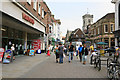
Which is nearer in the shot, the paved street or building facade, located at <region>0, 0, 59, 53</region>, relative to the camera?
the paved street

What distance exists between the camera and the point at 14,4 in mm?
11695

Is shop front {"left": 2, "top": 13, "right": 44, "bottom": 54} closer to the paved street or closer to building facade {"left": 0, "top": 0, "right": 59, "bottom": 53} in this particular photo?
building facade {"left": 0, "top": 0, "right": 59, "bottom": 53}

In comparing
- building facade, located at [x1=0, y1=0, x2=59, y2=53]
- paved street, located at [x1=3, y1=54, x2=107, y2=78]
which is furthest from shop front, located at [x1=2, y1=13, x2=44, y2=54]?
paved street, located at [x1=3, y1=54, x2=107, y2=78]

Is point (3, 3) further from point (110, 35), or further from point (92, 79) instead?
point (110, 35)

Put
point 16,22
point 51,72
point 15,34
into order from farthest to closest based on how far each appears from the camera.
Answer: point 15,34 < point 16,22 < point 51,72

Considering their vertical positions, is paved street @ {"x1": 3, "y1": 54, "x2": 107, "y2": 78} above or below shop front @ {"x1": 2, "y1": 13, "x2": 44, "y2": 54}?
below

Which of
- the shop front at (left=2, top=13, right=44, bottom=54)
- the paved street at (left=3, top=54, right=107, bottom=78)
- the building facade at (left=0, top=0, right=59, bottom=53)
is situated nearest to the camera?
the paved street at (left=3, top=54, right=107, bottom=78)

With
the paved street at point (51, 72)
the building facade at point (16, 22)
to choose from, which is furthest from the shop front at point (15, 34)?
the paved street at point (51, 72)

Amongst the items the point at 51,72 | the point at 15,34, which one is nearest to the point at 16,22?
the point at 15,34

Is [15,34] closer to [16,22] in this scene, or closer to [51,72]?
[16,22]

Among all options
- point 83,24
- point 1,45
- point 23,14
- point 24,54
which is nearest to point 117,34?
point 24,54

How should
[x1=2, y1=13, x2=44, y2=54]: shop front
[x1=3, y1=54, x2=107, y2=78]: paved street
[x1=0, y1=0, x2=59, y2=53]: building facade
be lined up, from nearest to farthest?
[x1=3, y1=54, x2=107, y2=78]: paved street, [x1=0, y1=0, x2=59, y2=53]: building facade, [x1=2, y1=13, x2=44, y2=54]: shop front

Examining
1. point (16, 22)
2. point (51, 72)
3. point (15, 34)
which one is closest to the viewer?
point (51, 72)

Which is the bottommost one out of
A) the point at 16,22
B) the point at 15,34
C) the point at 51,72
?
the point at 51,72
